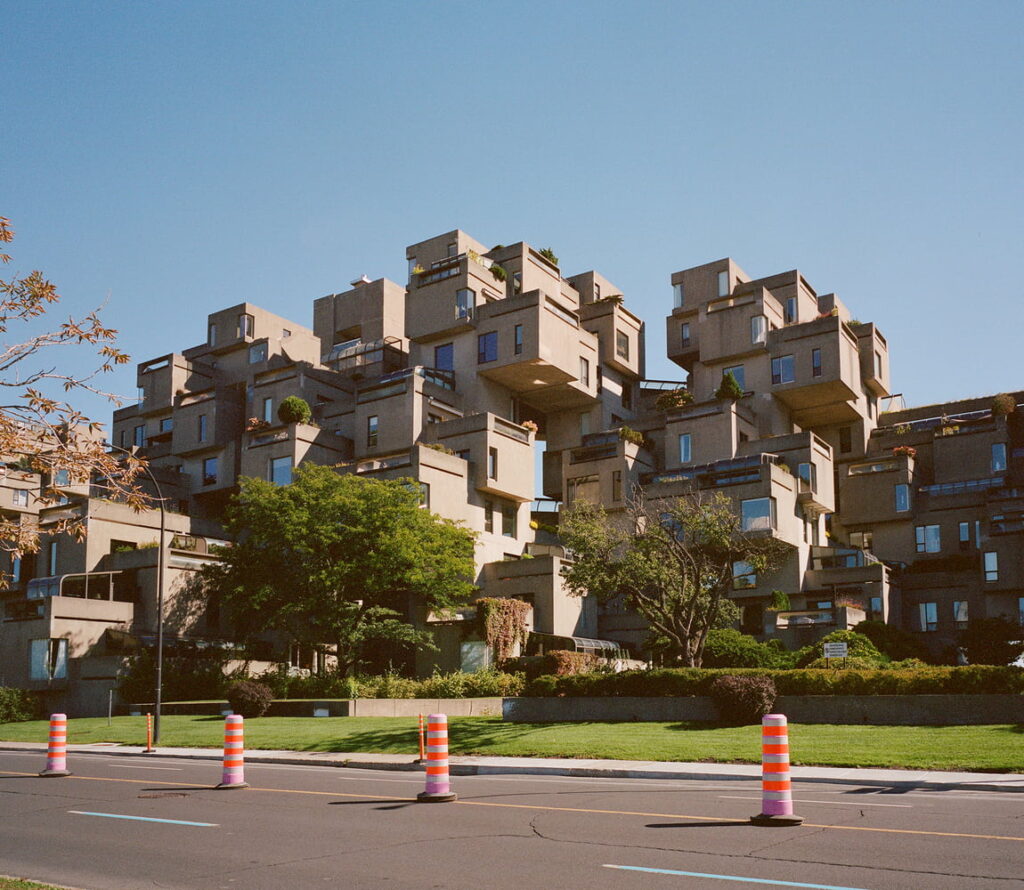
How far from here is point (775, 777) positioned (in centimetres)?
1184

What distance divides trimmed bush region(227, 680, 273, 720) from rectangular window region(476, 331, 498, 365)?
29.7 meters

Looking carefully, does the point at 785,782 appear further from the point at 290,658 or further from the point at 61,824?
the point at 290,658

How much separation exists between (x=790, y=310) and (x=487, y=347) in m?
20.9

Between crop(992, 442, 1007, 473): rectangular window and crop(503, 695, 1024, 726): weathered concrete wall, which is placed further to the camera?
crop(992, 442, 1007, 473): rectangular window

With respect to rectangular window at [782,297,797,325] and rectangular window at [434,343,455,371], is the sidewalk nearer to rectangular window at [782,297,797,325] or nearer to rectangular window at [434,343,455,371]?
rectangular window at [434,343,455,371]

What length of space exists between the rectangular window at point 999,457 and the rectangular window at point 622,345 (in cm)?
2309

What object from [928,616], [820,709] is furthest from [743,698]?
[928,616]

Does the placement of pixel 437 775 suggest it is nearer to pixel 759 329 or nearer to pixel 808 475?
pixel 808 475

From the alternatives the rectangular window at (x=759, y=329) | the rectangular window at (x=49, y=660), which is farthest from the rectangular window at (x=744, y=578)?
the rectangular window at (x=49, y=660)

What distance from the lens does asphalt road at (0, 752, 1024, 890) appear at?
9000mm

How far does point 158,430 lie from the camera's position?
70.8m

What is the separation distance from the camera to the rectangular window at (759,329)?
64.3 metres

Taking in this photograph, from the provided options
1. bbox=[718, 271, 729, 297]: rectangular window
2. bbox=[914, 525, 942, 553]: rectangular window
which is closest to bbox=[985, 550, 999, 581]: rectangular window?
bbox=[914, 525, 942, 553]: rectangular window

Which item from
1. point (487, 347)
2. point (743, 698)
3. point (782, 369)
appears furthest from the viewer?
point (782, 369)
